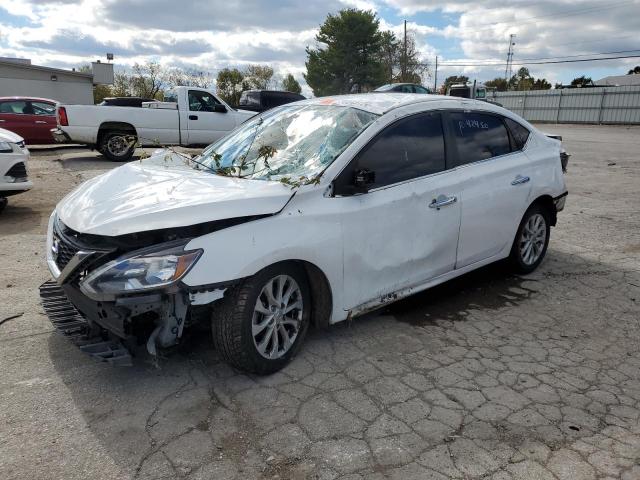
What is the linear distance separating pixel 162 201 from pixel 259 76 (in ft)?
159

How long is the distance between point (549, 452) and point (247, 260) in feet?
6.24

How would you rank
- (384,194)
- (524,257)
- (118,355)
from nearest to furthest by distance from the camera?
(118,355)
(384,194)
(524,257)

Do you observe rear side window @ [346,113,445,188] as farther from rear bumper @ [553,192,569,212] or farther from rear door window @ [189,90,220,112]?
rear door window @ [189,90,220,112]

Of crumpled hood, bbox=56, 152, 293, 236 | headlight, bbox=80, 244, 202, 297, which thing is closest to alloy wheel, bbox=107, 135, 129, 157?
crumpled hood, bbox=56, 152, 293, 236

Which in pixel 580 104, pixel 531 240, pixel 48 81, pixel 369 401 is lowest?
pixel 369 401

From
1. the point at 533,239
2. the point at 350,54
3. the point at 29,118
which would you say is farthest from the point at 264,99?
the point at 350,54

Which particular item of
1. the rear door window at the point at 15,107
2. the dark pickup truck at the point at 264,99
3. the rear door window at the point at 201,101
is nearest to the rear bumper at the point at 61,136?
the rear door window at the point at 201,101

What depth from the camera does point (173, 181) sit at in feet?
11.8

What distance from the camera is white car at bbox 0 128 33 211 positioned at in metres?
7.33

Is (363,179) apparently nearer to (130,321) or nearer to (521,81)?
(130,321)

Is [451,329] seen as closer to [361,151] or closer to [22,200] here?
[361,151]

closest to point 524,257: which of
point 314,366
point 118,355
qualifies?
point 314,366

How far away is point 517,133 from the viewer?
5.15 m

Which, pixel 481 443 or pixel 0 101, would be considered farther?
pixel 0 101
